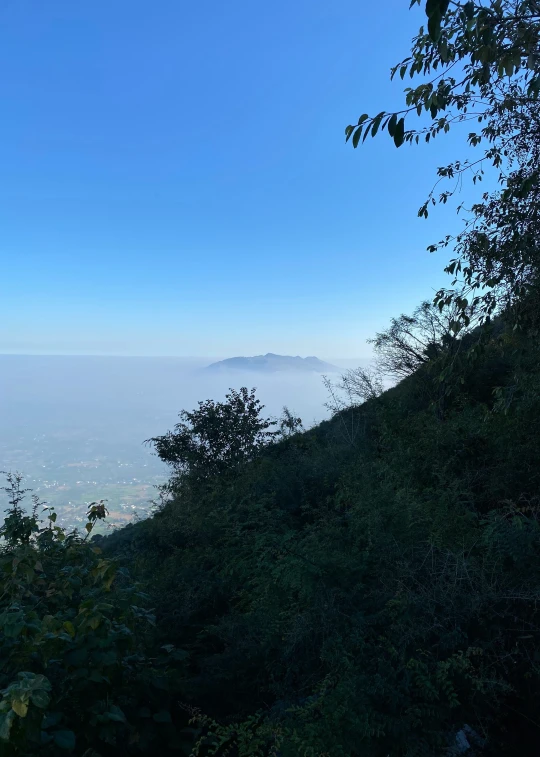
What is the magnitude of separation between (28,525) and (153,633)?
5.09ft

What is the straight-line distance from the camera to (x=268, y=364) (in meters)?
103

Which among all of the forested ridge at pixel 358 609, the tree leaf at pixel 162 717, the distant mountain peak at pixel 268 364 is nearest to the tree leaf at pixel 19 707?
the forested ridge at pixel 358 609

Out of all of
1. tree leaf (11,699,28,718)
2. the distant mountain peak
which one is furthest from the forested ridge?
the distant mountain peak

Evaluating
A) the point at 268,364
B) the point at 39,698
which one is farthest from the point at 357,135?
the point at 268,364

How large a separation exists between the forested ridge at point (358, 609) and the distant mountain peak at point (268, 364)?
288ft

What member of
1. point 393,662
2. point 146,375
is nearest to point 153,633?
point 393,662

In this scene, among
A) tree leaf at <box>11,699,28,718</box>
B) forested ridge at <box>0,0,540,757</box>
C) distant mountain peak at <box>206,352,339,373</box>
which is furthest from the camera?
distant mountain peak at <box>206,352,339,373</box>

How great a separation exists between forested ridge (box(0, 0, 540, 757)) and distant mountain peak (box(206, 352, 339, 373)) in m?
87.9

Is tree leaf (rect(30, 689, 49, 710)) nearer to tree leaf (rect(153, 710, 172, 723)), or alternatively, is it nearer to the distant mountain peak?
tree leaf (rect(153, 710, 172, 723))

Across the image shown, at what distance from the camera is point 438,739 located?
2.51 meters

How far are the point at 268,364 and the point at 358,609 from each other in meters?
99.2

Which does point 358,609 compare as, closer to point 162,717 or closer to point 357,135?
point 162,717

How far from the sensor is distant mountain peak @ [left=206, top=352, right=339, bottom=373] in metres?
96.9

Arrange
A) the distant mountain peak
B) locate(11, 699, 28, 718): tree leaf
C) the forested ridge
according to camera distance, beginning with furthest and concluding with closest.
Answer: the distant mountain peak → the forested ridge → locate(11, 699, 28, 718): tree leaf
